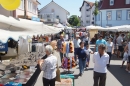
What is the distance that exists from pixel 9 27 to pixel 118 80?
591 centimetres

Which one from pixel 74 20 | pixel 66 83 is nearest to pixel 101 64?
pixel 66 83

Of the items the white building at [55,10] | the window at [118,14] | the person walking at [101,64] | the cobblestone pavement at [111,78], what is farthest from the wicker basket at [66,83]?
the white building at [55,10]

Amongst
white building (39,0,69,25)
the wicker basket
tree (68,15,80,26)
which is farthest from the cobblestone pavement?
tree (68,15,80,26)

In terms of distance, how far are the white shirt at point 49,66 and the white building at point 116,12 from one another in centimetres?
3761

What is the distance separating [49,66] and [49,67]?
0.10 ft

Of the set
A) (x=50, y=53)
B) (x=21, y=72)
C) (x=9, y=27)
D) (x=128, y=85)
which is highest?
(x=9, y=27)

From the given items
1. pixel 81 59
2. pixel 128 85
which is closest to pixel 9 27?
pixel 81 59

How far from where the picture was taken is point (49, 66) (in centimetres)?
541

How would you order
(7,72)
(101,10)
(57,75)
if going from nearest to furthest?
1. (57,75)
2. (7,72)
3. (101,10)

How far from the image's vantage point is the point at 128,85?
7.99m

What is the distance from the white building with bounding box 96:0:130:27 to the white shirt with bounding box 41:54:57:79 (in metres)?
37.6

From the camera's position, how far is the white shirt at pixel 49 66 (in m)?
5.38

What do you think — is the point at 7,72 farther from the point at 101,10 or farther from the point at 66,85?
the point at 101,10

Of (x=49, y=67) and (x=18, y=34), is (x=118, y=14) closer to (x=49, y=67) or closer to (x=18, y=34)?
(x=49, y=67)
